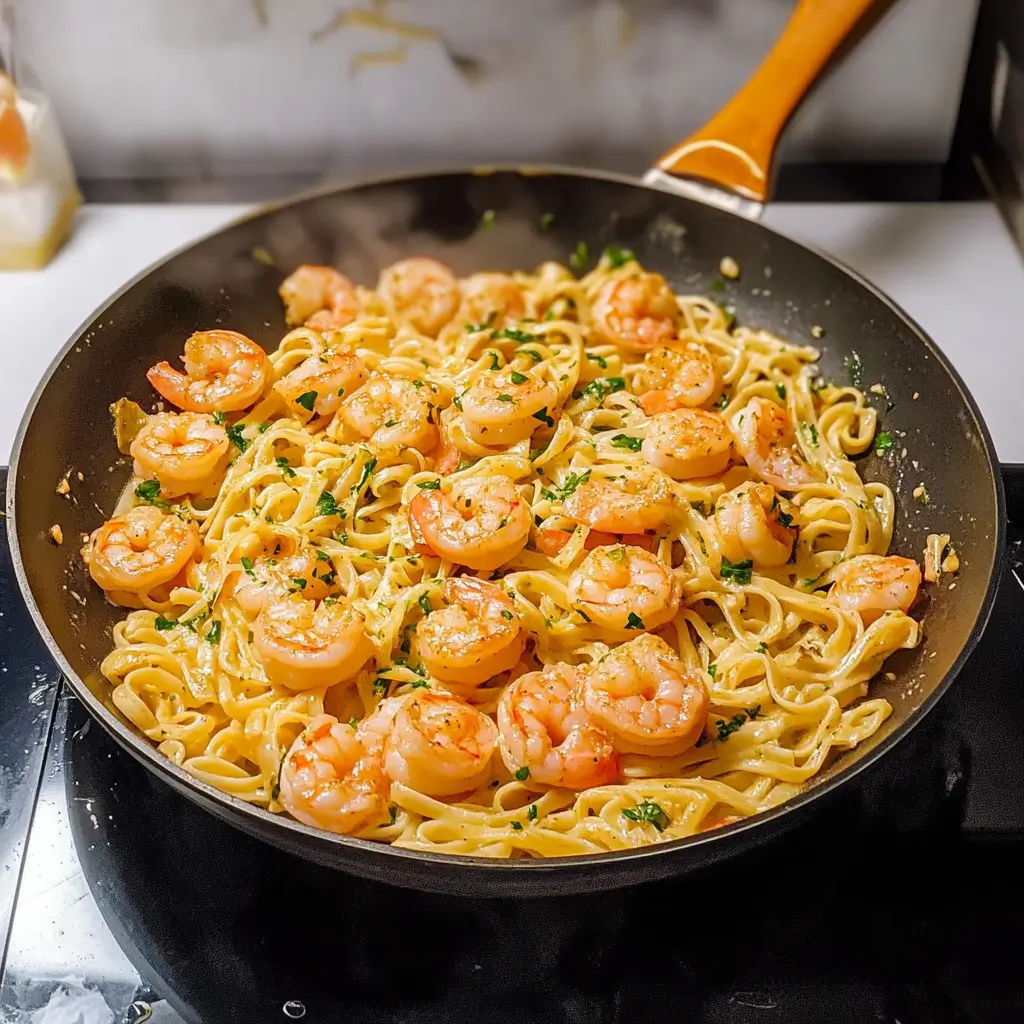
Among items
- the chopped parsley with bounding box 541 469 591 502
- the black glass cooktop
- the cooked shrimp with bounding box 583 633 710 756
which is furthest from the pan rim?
the chopped parsley with bounding box 541 469 591 502

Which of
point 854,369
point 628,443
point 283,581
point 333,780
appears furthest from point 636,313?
point 333,780

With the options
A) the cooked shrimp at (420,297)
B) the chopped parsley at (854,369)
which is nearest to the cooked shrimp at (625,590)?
the chopped parsley at (854,369)

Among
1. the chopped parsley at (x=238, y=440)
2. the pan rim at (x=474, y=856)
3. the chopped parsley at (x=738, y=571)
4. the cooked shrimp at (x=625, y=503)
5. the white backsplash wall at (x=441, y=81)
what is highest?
the white backsplash wall at (x=441, y=81)

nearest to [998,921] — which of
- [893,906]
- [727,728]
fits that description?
[893,906]

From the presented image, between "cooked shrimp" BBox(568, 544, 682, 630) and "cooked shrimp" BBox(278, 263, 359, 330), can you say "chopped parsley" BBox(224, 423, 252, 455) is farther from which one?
"cooked shrimp" BBox(568, 544, 682, 630)

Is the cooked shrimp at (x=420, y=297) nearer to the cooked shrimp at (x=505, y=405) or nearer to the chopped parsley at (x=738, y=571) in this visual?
the cooked shrimp at (x=505, y=405)

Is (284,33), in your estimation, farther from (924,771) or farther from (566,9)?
(924,771)

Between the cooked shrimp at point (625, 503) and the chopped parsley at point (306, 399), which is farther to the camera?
the chopped parsley at point (306, 399)
